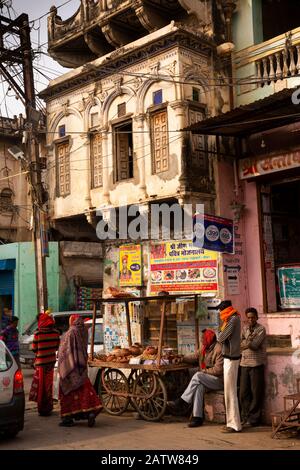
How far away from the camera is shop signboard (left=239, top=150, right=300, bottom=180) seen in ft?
33.3

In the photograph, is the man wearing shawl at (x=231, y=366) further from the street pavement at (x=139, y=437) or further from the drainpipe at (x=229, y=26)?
the drainpipe at (x=229, y=26)

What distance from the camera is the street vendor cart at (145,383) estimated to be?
8.76 m

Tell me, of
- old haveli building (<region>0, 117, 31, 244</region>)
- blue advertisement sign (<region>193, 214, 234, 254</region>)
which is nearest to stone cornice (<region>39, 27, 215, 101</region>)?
blue advertisement sign (<region>193, 214, 234, 254</region>)

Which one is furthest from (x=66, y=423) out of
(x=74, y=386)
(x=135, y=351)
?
(x=135, y=351)

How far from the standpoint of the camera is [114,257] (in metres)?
13.1

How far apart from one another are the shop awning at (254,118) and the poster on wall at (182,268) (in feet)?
7.81

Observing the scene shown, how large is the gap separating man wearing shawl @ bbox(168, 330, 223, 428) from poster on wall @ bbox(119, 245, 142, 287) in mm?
3749

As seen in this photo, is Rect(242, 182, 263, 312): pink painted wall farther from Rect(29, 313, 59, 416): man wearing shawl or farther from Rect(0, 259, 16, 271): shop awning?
Rect(0, 259, 16, 271): shop awning

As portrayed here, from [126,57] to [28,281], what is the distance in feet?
34.7

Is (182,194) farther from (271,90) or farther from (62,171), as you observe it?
A: (62,171)

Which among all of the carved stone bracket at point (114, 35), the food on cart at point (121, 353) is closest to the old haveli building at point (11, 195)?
the carved stone bracket at point (114, 35)

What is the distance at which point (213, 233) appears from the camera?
1053 centimetres
